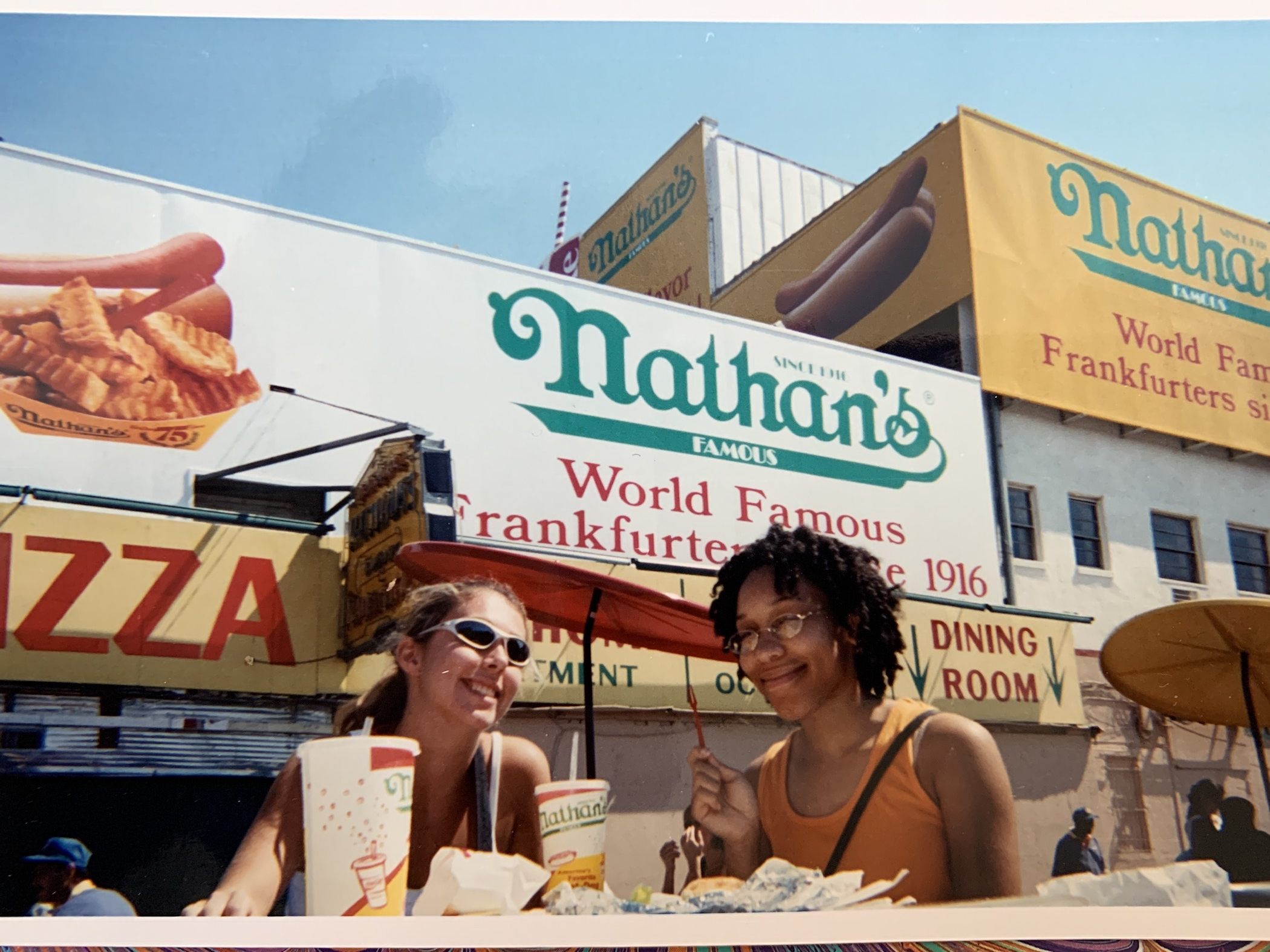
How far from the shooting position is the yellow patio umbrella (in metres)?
4.26

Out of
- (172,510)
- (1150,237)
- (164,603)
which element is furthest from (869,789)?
(1150,237)

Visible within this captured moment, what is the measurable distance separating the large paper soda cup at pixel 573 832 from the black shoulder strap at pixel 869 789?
0.64 meters

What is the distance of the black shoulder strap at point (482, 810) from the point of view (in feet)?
10.3

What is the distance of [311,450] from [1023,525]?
108 inches

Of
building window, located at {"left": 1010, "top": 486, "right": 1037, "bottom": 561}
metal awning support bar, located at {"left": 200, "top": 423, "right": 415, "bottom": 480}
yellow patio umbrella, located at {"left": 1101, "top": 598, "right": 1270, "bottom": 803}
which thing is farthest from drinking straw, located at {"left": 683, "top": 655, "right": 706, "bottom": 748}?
yellow patio umbrella, located at {"left": 1101, "top": 598, "right": 1270, "bottom": 803}

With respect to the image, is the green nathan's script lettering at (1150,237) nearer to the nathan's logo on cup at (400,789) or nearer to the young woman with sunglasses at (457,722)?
the young woman with sunglasses at (457,722)

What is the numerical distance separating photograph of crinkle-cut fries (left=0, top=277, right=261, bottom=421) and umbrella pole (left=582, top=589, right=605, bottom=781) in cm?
136

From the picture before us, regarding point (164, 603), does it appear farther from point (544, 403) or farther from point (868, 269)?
point (868, 269)

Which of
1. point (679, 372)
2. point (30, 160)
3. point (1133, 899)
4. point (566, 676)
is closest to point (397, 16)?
point (30, 160)

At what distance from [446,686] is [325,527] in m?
0.98

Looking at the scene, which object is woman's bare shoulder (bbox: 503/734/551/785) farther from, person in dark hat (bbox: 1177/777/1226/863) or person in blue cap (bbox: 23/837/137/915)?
person in dark hat (bbox: 1177/777/1226/863)

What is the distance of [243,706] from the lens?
12.5 feet

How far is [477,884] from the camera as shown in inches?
116

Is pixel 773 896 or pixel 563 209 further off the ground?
pixel 563 209
